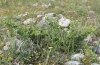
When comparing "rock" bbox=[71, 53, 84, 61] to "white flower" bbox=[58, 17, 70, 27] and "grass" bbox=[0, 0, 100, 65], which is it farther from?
"white flower" bbox=[58, 17, 70, 27]

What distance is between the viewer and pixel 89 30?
6207 millimetres

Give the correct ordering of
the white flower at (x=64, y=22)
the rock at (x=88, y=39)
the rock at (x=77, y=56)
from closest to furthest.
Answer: the rock at (x=77, y=56), the rock at (x=88, y=39), the white flower at (x=64, y=22)

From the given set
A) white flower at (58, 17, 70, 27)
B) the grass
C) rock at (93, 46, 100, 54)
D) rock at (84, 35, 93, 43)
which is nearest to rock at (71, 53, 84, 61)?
the grass

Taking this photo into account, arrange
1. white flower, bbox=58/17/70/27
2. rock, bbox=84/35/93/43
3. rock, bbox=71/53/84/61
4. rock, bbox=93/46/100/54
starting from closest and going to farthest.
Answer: rock, bbox=71/53/84/61
rock, bbox=93/46/100/54
rock, bbox=84/35/93/43
white flower, bbox=58/17/70/27

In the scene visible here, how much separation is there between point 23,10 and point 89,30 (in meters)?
2.70

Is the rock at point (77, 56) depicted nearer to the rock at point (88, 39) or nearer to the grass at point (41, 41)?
the grass at point (41, 41)

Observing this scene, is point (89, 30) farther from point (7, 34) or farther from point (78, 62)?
point (7, 34)

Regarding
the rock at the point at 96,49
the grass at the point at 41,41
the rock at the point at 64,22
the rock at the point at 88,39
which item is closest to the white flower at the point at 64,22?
the rock at the point at 64,22

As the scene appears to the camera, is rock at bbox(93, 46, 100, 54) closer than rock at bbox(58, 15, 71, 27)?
Yes

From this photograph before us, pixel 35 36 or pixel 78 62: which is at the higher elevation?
pixel 35 36

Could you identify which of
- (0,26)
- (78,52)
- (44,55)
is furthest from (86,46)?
(0,26)

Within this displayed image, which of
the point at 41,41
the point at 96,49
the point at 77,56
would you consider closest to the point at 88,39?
the point at 96,49

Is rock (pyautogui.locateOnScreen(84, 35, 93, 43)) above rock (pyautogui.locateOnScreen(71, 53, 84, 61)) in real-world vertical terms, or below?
above

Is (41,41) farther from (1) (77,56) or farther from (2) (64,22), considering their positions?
(2) (64,22)
